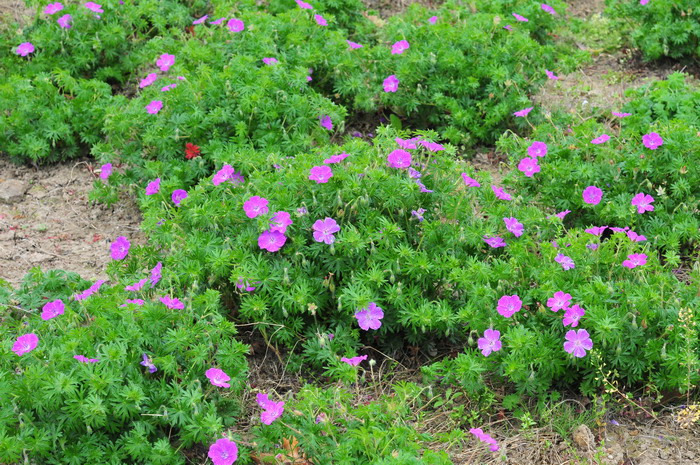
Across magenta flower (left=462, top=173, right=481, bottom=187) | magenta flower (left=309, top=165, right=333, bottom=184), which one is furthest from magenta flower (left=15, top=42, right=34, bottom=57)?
magenta flower (left=462, top=173, right=481, bottom=187)

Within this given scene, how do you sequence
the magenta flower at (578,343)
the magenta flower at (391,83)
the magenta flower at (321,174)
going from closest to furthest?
the magenta flower at (578,343)
the magenta flower at (321,174)
the magenta flower at (391,83)

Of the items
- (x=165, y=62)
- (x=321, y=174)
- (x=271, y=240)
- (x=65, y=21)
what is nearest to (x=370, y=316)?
(x=271, y=240)

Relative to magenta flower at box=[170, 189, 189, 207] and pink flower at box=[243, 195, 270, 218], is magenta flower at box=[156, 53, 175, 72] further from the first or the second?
pink flower at box=[243, 195, 270, 218]

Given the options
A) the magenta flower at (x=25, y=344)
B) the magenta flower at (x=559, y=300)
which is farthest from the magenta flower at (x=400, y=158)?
the magenta flower at (x=25, y=344)

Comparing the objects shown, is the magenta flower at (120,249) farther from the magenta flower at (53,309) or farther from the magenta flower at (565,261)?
the magenta flower at (565,261)

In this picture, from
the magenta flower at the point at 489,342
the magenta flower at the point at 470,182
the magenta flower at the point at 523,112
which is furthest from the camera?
the magenta flower at the point at 523,112

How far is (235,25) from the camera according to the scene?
5254mm

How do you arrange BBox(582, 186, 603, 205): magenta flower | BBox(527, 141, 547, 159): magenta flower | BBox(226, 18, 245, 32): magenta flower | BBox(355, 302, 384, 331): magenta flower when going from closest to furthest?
BBox(355, 302, 384, 331): magenta flower
BBox(582, 186, 603, 205): magenta flower
BBox(527, 141, 547, 159): magenta flower
BBox(226, 18, 245, 32): magenta flower

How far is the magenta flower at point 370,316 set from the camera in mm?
3574

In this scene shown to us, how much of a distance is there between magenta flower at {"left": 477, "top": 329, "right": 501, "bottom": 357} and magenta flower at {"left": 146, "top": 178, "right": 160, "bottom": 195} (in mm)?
1980

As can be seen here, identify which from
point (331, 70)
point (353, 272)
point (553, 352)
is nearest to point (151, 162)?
point (331, 70)

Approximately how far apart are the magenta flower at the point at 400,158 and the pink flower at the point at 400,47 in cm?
151

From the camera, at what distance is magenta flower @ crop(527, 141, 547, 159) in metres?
4.59

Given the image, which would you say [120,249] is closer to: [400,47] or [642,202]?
[400,47]
